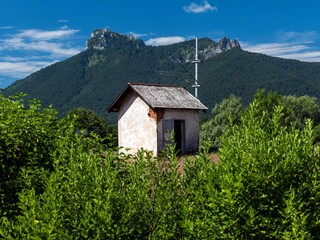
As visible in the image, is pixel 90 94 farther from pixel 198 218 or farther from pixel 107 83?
pixel 198 218

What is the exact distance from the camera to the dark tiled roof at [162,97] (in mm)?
30453

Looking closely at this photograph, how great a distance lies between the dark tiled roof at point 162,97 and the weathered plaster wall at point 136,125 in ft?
1.36

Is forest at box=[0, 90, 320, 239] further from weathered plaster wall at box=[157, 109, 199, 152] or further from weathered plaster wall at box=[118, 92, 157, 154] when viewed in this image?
weathered plaster wall at box=[157, 109, 199, 152]

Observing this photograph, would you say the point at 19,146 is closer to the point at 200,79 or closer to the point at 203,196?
the point at 203,196

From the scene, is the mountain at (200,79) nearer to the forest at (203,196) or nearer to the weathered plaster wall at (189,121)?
the weathered plaster wall at (189,121)

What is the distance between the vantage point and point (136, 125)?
31.1 meters

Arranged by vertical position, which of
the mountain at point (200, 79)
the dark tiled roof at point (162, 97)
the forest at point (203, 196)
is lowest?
the forest at point (203, 196)

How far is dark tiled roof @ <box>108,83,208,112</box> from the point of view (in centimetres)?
3045

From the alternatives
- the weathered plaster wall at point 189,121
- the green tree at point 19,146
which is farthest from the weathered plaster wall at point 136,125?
the green tree at point 19,146

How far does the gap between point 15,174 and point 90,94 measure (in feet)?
555

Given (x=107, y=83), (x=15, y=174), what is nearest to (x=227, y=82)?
(x=107, y=83)

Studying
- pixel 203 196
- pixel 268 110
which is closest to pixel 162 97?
pixel 268 110

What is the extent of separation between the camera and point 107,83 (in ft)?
598

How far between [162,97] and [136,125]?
225 centimetres
